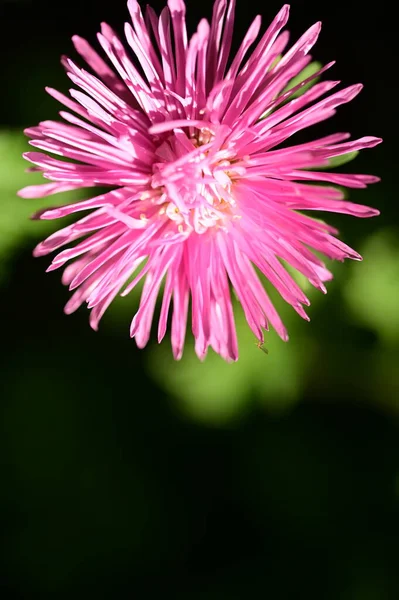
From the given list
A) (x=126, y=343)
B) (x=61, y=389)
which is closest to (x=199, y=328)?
(x=126, y=343)

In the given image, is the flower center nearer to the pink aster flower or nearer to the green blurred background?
the pink aster flower

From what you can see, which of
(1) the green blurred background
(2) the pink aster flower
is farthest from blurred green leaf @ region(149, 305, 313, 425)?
(2) the pink aster flower

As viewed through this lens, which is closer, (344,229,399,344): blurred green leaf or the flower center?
the flower center

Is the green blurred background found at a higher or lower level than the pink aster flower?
lower

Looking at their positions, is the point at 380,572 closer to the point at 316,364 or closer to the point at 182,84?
the point at 316,364

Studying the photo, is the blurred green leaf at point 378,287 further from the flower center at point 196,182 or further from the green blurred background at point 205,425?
the flower center at point 196,182

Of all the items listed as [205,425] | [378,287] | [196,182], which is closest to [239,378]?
[205,425]

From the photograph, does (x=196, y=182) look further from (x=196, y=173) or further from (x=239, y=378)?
(x=239, y=378)
